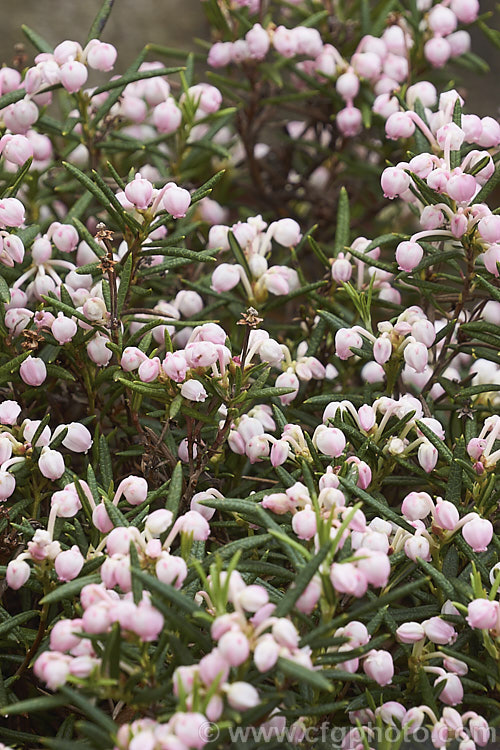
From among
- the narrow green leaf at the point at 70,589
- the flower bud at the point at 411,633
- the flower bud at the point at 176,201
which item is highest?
Result: the flower bud at the point at 176,201

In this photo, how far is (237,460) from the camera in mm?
1251

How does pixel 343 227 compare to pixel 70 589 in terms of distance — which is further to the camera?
pixel 343 227

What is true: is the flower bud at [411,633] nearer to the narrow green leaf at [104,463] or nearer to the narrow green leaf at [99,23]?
the narrow green leaf at [104,463]

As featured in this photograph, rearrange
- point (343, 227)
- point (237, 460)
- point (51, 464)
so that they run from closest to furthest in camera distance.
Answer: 1. point (51, 464)
2. point (237, 460)
3. point (343, 227)

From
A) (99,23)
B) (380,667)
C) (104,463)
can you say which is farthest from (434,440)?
(99,23)

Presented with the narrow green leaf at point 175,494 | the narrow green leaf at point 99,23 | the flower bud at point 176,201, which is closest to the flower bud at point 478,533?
the narrow green leaf at point 175,494

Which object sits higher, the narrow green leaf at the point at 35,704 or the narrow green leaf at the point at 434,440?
the narrow green leaf at the point at 434,440

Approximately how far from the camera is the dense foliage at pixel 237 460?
82cm

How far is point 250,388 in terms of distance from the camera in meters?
1.13

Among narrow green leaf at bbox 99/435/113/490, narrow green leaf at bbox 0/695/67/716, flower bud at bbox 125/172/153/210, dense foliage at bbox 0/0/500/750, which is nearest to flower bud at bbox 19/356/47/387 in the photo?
dense foliage at bbox 0/0/500/750

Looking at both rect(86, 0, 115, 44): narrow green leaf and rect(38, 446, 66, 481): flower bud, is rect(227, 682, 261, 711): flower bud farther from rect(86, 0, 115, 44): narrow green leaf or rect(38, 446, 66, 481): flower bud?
rect(86, 0, 115, 44): narrow green leaf

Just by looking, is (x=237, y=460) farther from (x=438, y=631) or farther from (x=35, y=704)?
(x=35, y=704)

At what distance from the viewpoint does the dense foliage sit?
0.82 m

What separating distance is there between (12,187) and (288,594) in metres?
0.73
